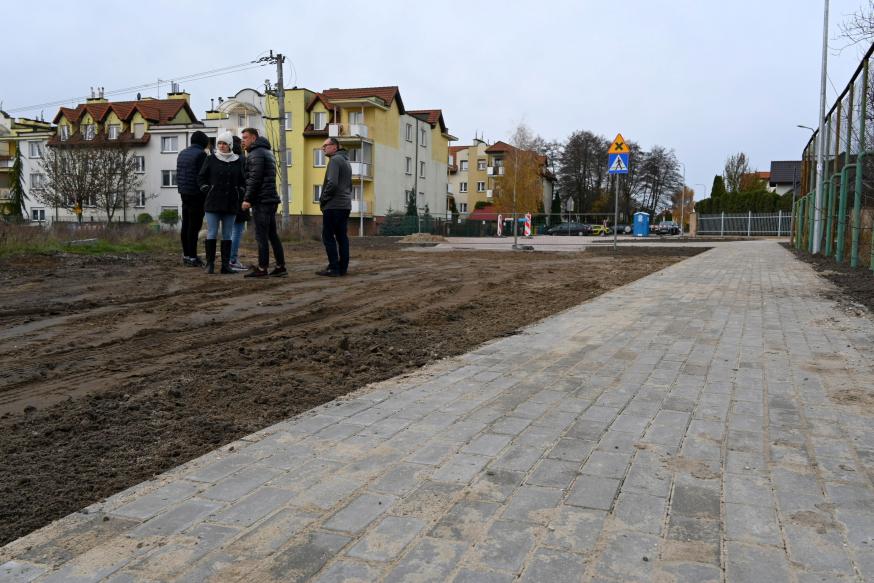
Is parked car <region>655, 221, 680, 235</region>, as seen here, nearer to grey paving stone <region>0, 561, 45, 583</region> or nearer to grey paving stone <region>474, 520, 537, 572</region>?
grey paving stone <region>474, 520, 537, 572</region>

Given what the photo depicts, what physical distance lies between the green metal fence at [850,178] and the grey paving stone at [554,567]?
1128cm

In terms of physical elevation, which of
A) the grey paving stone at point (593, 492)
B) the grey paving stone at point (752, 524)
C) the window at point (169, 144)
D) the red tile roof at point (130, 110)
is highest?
the red tile roof at point (130, 110)

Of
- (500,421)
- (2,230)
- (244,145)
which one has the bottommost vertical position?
(500,421)

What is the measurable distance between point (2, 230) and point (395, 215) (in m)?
37.8

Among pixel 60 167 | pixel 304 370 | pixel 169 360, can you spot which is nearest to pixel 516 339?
pixel 304 370

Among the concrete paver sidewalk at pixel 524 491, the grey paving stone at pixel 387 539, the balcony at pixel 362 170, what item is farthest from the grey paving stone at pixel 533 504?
the balcony at pixel 362 170

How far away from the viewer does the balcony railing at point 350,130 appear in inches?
2037

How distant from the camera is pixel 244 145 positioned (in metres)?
9.75

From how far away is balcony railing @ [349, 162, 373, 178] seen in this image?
5153 centimetres

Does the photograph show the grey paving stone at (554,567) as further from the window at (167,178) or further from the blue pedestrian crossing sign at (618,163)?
the window at (167,178)

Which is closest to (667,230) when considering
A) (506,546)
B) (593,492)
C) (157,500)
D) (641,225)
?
(641,225)

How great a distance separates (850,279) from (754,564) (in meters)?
10.6

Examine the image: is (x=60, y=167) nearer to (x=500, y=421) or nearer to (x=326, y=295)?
(x=326, y=295)

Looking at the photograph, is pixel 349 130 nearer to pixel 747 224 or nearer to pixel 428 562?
pixel 747 224
